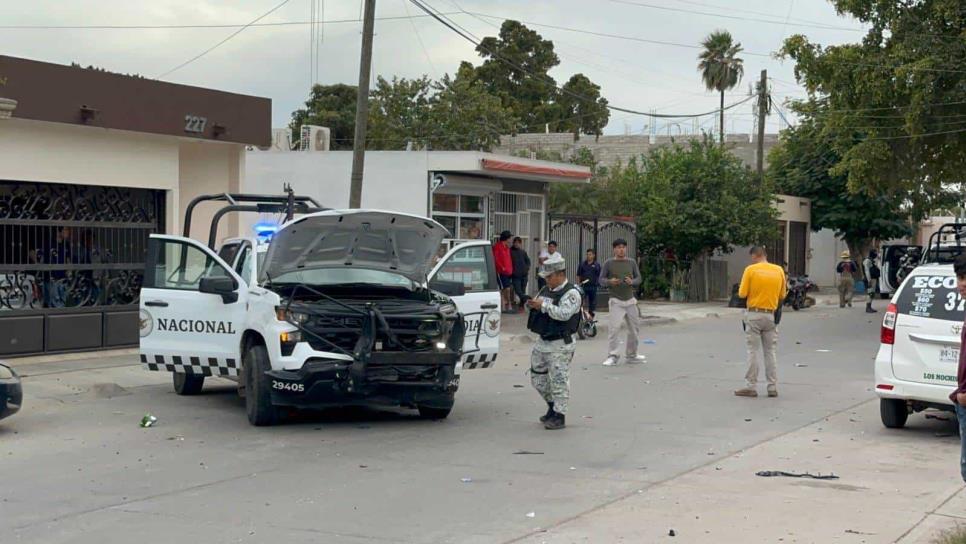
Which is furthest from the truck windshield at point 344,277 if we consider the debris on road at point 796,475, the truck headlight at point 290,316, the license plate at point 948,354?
the license plate at point 948,354

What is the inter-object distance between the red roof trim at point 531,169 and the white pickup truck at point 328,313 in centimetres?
1299

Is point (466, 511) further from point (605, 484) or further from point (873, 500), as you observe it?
point (873, 500)

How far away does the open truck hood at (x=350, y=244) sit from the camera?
12.0m

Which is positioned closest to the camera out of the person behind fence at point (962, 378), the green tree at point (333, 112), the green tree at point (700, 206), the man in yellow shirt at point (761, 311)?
the person behind fence at point (962, 378)

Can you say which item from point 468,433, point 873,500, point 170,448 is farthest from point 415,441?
point 873,500

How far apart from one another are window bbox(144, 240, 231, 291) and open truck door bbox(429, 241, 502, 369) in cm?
265

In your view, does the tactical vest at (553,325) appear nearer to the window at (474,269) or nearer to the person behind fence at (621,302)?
the window at (474,269)

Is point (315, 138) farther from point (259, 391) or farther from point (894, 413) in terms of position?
point (894, 413)

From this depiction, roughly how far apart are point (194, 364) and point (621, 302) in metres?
7.34

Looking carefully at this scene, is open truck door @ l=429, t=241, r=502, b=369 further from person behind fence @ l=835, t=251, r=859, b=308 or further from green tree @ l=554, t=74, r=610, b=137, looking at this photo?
green tree @ l=554, t=74, r=610, b=137

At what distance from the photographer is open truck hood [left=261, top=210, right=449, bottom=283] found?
12016 mm

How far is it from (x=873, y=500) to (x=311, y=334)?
5298 millimetres

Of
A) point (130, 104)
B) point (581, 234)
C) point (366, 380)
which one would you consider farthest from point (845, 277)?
point (366, 380)

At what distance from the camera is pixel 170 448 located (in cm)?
1066
